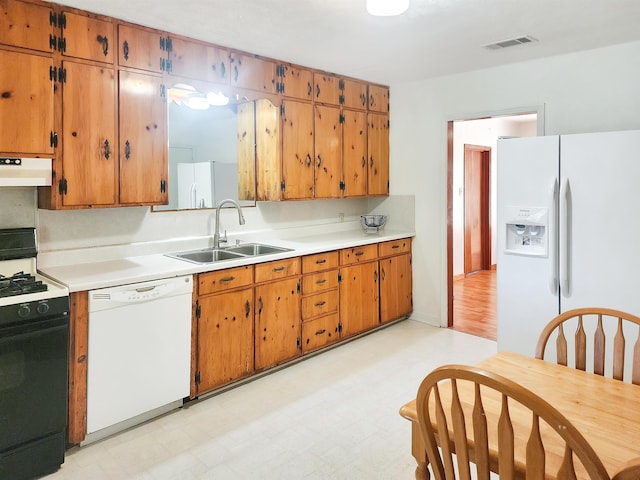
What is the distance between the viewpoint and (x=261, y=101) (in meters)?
3.88

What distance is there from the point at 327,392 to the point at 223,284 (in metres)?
1.03

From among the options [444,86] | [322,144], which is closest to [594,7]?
[444,86]

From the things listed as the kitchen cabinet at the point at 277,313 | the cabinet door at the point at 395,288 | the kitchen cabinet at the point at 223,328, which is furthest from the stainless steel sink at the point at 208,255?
the cabinet door at the point at 395,288

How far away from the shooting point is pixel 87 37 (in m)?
2.68

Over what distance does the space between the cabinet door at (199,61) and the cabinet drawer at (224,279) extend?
1.38 meters

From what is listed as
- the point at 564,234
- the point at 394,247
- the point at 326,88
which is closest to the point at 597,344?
the point at 564,234

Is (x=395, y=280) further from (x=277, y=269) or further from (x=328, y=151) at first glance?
(x=277, y=269)

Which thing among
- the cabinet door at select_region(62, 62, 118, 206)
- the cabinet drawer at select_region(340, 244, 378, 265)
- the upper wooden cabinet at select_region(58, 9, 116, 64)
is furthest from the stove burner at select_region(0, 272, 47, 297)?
the cabinet drawer at select_region(340, 244, 378, 265)

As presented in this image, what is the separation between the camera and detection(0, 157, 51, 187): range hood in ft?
7.70

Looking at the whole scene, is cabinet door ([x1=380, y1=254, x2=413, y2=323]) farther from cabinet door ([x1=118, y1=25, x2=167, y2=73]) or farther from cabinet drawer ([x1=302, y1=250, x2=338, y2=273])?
cabinet door ([x1=118, y1=25, x2=167, y2=73])

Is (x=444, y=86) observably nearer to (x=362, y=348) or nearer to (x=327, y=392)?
(x=362, y=348)

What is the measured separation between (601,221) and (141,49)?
3.10 m

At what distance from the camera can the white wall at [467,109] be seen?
341 centimetres

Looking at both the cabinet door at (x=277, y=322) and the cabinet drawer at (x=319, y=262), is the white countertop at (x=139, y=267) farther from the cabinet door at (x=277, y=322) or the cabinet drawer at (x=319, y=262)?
the cabinet door at (x=277, y=322)
